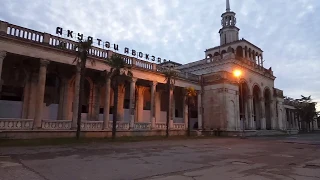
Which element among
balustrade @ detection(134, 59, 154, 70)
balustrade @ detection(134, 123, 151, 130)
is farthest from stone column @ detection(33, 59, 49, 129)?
balustrade @ detection(134, 123, 151, 130)

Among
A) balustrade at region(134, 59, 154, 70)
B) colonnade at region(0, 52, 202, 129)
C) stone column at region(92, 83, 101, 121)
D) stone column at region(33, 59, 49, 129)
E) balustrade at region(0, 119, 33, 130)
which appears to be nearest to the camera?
balustrade at region(0, 119, 33, 130)

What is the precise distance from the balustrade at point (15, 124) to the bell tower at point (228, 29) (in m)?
42.7

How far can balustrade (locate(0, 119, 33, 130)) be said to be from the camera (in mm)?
19142

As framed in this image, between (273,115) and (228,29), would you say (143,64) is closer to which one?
(228,29)

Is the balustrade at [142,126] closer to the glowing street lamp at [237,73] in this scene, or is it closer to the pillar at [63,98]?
the pillar at [63,98]

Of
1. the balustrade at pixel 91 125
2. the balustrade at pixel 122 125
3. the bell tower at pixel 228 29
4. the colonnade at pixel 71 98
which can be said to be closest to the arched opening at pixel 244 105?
the bell tower at pixel 228 29

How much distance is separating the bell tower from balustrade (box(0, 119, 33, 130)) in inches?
1681

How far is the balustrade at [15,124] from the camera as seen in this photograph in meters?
19.1

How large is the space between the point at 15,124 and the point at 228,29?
44.4m

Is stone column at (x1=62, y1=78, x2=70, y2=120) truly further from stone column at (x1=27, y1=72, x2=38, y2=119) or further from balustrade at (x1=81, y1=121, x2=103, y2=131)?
balustrade at (x1=81, y1=121, x2=103, y2=131)

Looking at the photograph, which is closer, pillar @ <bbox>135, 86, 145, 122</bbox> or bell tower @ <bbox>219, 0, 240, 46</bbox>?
pillar @ <bbox>135, 86, 145, 122</bbox>

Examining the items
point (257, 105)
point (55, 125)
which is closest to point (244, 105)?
point (257, 105)

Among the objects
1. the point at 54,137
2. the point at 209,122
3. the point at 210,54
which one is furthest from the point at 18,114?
the point at 210,54

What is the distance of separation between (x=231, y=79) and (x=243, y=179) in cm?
3193
